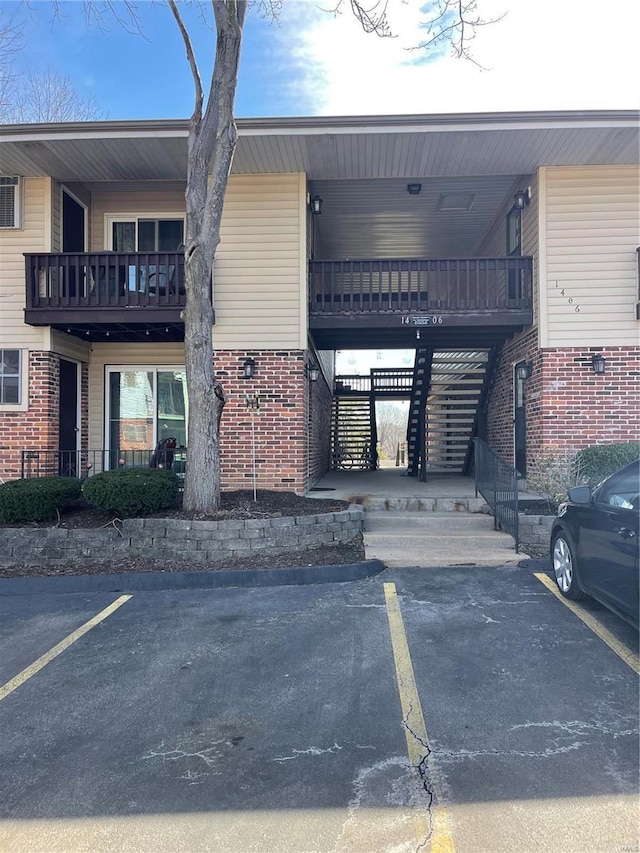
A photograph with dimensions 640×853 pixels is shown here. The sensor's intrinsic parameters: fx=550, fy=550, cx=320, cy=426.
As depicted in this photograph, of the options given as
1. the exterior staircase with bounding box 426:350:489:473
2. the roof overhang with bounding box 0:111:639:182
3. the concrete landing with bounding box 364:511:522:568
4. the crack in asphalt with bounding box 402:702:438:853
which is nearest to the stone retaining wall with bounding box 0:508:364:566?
the concrete landing with bounding box 364:511:522:568

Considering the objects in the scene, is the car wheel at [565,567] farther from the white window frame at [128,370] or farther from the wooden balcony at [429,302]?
the white window frame at [128,370]

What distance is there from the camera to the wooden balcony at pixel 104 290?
923 cm

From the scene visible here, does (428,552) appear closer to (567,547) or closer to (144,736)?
(567,547)

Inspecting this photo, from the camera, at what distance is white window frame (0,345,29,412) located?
953 cm

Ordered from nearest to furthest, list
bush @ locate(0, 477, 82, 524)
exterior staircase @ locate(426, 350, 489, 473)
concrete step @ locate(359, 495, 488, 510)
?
bush @ locate(0, 477, 82, 524), concrete step @ locate(359, 495, 488, 510), exterior staircase @ locate(426, 350, 489, 473)

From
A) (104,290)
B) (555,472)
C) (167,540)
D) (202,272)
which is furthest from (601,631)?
(104,290)

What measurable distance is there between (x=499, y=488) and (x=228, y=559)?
152 inches

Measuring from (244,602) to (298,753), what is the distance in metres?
2.63

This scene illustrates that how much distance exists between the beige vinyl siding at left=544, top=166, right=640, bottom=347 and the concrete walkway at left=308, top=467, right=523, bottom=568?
319cm

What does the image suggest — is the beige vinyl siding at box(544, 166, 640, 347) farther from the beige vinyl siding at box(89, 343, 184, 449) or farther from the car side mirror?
the beige vinyl siding at box(89, 343, 184, 449)

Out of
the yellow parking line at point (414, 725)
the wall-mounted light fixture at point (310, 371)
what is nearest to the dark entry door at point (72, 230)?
the wall-mounted light fixture at point (310, 371)

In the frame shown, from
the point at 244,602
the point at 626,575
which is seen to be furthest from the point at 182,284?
the point at 626,575

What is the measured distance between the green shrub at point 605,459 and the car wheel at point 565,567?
3.08 metres

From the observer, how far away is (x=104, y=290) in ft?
30.9
